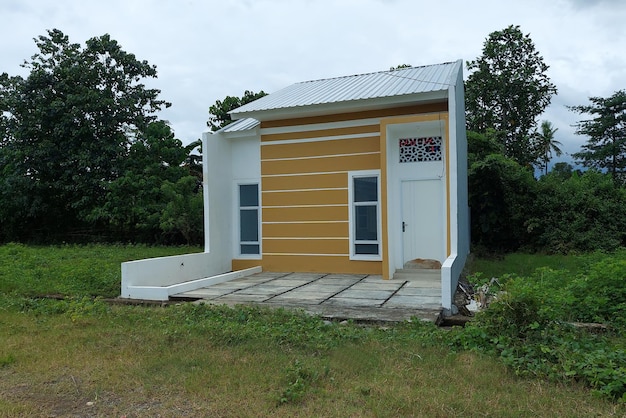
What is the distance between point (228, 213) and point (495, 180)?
7.96m

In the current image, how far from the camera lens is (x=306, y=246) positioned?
9.91 metres

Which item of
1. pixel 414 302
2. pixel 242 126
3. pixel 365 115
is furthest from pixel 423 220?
pixel 242 126

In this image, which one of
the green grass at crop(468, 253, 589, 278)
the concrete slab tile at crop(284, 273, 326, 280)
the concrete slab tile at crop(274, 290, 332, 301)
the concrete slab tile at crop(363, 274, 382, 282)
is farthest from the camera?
the green grass at crop(468, 253, 589, 278)

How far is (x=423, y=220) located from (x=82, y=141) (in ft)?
44.5

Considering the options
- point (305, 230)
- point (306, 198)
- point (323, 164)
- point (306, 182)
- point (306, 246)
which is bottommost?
point (306, 246)

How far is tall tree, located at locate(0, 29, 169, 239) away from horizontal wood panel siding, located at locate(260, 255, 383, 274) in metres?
9.01

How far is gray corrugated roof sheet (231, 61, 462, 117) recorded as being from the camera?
8828mm

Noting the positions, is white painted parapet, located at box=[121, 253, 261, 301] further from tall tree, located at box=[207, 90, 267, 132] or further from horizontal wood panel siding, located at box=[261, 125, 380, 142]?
tall tree, located at box=[207, 90, 267, 132]

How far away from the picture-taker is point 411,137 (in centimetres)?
919

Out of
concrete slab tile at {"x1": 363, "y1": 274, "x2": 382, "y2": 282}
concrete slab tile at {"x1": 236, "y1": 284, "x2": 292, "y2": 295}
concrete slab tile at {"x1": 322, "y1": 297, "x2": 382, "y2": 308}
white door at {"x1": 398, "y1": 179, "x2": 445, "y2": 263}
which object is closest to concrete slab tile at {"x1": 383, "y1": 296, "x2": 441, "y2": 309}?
concrete slab tile at {"x1": 322, "y1": 297, "x2": 382, "y2": 308}

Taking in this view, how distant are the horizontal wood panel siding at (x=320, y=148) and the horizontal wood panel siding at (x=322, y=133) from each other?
14cm

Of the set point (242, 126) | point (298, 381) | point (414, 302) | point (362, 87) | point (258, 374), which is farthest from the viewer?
point (242, 126)

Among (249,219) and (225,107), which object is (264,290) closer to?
(249,219)

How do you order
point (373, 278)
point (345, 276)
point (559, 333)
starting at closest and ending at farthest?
point (559, 333), point (373, 278), point (345, 276)
